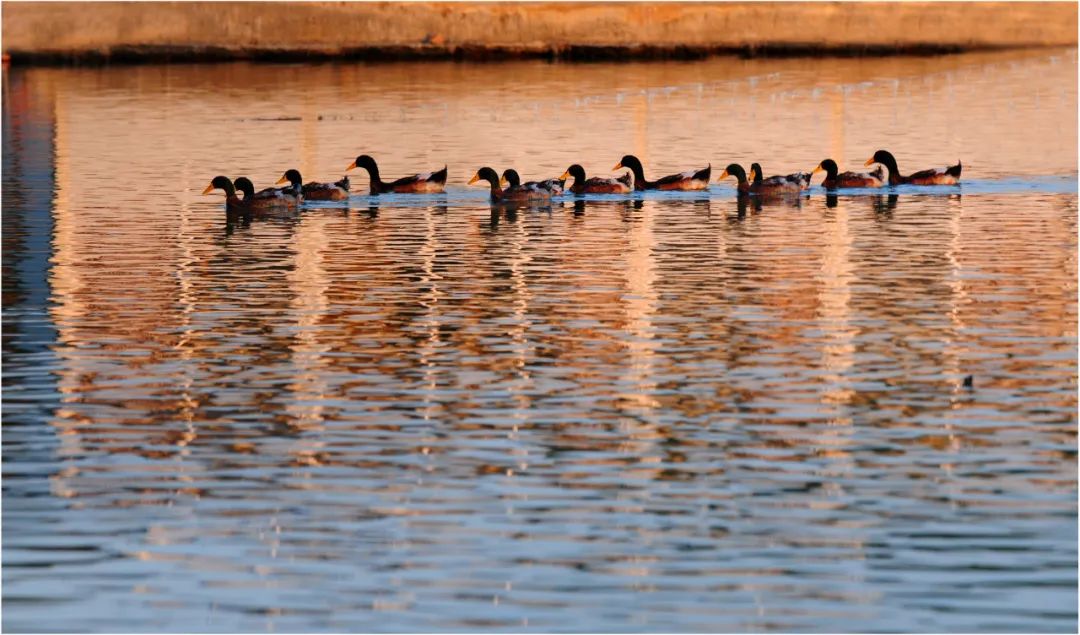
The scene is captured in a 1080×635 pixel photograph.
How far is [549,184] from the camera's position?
43906mm

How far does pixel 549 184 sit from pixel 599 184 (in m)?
1.44

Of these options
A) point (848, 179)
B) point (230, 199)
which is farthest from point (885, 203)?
point (230, 199)

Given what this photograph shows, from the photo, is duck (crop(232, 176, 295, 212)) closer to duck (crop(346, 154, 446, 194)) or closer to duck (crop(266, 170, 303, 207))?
duck (crop(266, 170, 303, 207))

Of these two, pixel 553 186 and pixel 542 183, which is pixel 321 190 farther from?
pixel 553 186

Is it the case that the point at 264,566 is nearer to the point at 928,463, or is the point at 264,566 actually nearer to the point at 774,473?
the point at 774,473

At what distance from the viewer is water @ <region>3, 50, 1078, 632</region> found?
15.4 m

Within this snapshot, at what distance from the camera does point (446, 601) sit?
15086 mm

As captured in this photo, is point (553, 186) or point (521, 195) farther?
point (553, 186)

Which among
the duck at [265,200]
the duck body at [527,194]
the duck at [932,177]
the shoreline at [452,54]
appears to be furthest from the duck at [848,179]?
the shoreline at [452,54]

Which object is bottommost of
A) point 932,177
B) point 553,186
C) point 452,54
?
point 553,186

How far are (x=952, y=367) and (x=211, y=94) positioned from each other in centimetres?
5621

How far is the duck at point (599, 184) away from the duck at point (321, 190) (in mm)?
3973

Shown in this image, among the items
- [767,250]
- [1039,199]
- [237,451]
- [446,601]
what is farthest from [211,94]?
[446,601]

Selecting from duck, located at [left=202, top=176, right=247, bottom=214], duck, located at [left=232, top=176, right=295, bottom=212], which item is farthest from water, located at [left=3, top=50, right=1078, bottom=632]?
duck, located at [left=232, top=176, right=295, bottom=212]
